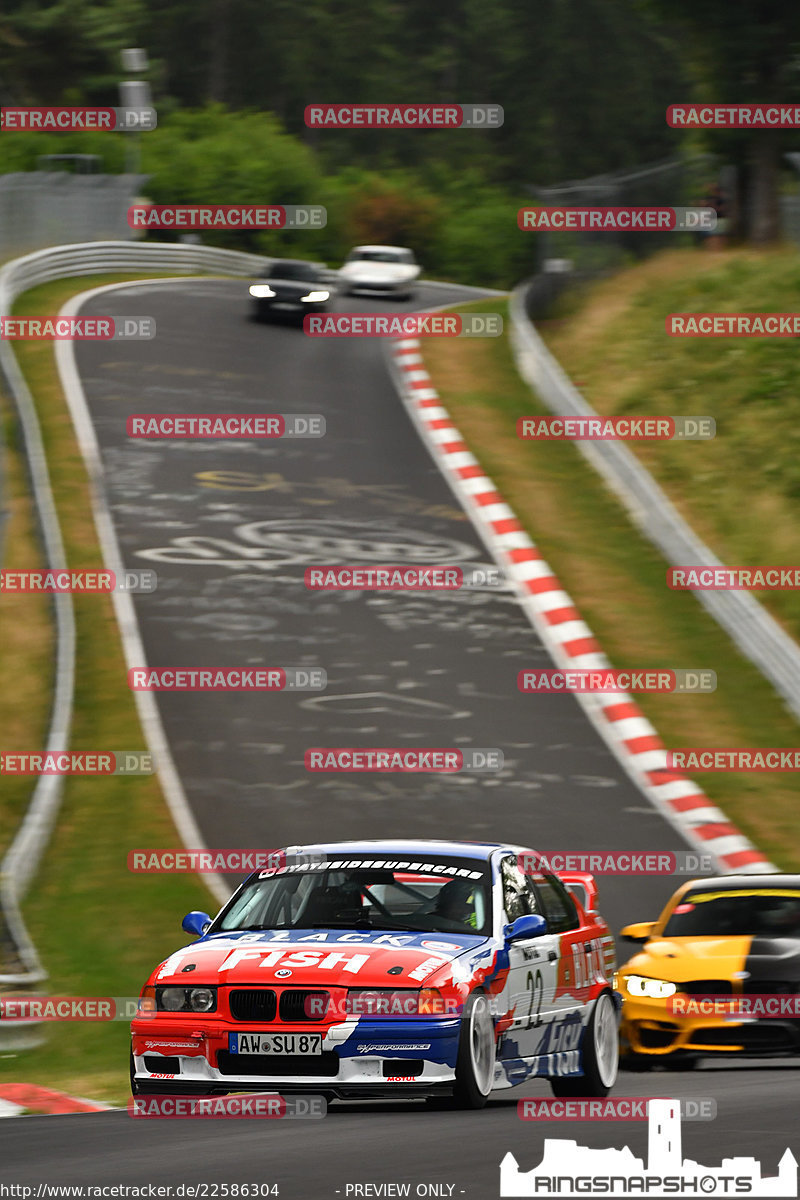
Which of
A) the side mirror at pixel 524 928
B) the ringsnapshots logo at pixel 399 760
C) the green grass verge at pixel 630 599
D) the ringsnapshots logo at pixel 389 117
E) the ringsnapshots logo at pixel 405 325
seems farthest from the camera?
the ringsnapshots logo at pixel 389 117

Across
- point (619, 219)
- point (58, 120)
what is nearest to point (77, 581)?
point (619, 219)

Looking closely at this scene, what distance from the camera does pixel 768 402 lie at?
79.6 feet

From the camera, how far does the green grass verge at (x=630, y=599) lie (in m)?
16.4

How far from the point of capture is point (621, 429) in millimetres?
24797

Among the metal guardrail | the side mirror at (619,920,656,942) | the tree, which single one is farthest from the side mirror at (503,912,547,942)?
the tree

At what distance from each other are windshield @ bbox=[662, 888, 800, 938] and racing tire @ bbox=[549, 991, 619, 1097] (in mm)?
2489

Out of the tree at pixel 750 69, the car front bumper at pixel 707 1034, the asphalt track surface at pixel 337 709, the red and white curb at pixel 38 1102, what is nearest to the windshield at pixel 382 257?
the tree at pixel 750 69

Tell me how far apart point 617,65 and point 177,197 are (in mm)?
37075

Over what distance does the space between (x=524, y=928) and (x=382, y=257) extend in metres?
38.1

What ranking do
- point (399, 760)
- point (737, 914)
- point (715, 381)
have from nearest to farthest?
point (737, 914) → point (399, 760) → point (715, 381)

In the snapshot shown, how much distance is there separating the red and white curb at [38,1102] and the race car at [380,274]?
35968 millimetres

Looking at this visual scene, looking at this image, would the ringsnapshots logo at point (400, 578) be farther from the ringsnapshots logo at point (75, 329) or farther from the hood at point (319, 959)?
the hood at point (319, 959)

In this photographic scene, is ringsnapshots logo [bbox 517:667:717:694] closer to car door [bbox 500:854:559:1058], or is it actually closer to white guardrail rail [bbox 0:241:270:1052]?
white guardrail rail [bbox 0:241:270:1052]

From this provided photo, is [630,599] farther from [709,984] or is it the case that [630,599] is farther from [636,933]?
[709,984]
